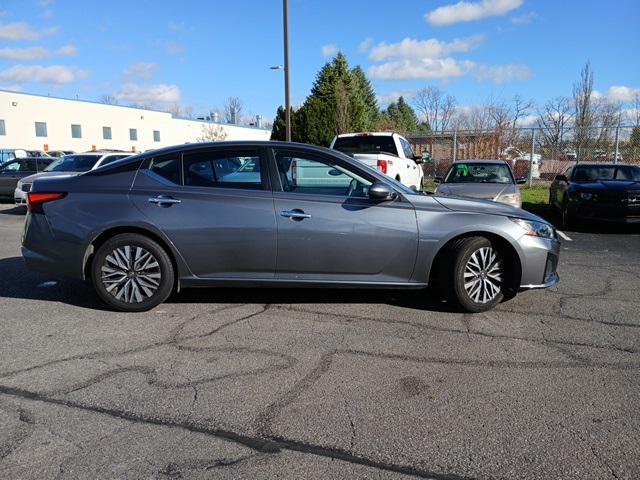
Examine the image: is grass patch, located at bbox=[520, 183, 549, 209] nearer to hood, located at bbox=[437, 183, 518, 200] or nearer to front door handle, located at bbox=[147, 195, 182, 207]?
hood, located at bbox=[437, 183, 518, 200]

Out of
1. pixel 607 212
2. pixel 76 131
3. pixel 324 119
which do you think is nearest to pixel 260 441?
pixel 607 212

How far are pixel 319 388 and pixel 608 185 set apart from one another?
31.6 feet

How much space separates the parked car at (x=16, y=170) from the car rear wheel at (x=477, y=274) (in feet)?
51.1

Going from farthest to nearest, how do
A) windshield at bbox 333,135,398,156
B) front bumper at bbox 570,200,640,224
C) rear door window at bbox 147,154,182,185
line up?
windshield at bbox 333,135,398,156, front bumper at bbox 570,200,640,224, rear door window at bbox 147,154,182,185

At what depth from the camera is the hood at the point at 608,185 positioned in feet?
34.4

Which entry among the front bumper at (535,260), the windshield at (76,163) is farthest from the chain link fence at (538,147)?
the front bumper at (535,260)

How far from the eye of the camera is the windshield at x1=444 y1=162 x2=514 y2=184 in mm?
11453

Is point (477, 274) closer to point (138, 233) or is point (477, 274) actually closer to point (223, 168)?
point (223, 168)

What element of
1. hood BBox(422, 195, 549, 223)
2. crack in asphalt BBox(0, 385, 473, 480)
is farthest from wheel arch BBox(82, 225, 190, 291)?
hood BBox(422, 195, 549, 223)

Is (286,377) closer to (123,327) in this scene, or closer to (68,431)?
(68,431)

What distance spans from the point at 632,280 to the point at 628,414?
4004 millimetres

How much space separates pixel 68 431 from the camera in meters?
2.95

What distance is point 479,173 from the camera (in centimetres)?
1167

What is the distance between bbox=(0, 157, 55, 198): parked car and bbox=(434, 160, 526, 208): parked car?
42.3 feet
